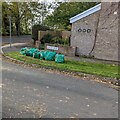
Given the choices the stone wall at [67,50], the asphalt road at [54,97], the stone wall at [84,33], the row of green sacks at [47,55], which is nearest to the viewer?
the asphalt road at [54,97]

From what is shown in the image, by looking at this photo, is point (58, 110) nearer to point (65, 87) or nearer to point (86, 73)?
point (65, 87)

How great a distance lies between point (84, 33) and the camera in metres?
19.4

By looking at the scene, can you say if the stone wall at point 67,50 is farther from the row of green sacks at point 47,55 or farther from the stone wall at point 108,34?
the row of green sacks at point 47,55

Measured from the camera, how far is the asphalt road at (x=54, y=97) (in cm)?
712

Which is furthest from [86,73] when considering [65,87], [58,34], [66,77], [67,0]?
[67,0]

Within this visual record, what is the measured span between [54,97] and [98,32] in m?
10.7

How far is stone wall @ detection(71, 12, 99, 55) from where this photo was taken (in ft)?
62.1

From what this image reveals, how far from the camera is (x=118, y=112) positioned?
7.39 metres

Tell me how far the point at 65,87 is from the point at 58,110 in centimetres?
290

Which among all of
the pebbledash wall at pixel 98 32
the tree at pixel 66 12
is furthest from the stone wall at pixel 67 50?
the tree at pixel 66 12

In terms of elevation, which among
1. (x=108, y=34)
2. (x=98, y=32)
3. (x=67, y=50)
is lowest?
(x=67, y=50)

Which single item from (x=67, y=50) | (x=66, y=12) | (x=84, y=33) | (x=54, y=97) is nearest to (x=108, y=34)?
(x=84, y=33)

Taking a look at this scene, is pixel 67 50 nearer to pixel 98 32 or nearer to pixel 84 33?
pixel 84 33

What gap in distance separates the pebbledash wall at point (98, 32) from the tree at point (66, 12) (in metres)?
11.8
